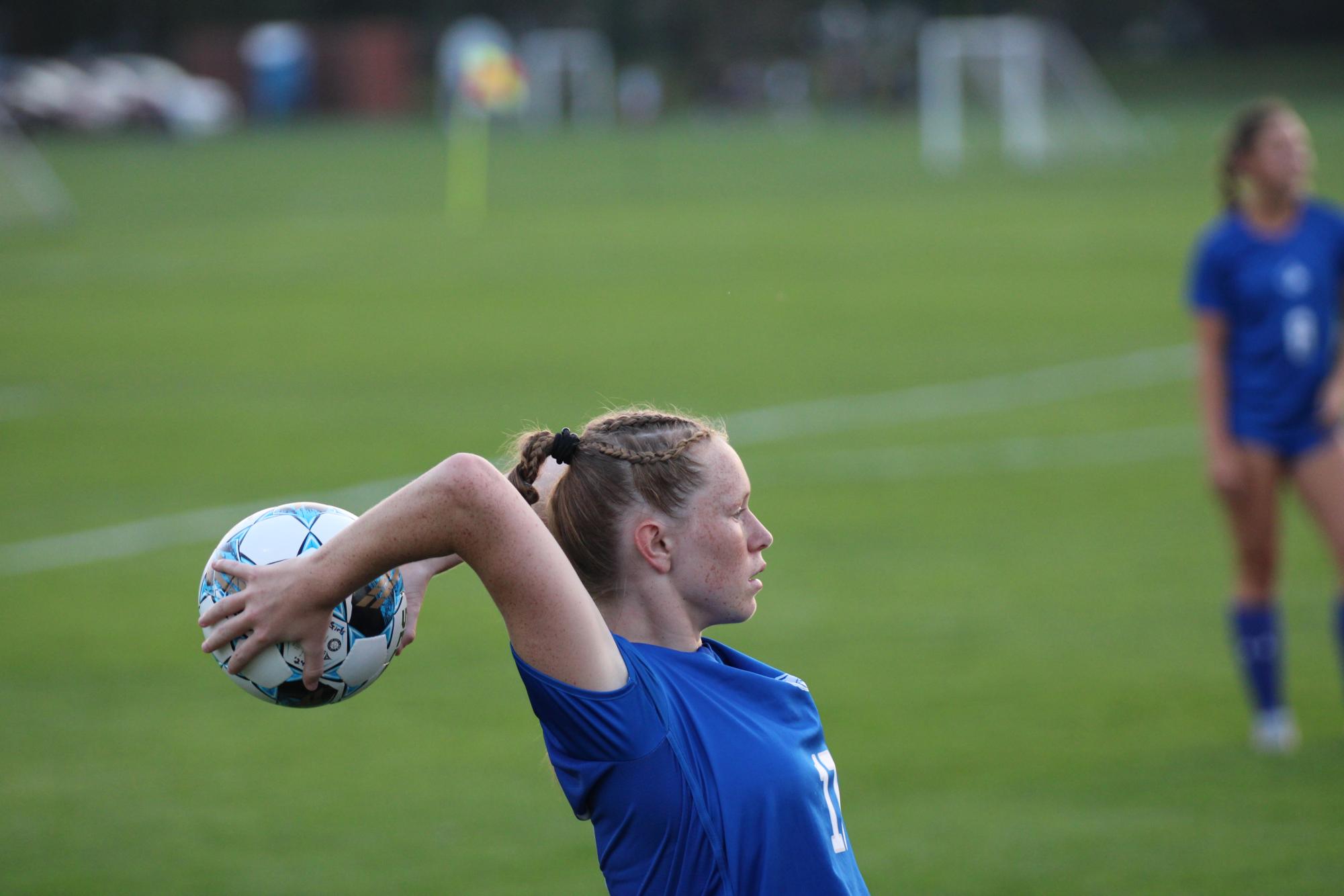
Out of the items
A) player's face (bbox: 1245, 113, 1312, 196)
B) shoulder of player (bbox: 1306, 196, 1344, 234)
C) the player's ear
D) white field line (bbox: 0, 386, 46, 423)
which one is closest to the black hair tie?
the player's ear

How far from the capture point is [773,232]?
29531 millimetres

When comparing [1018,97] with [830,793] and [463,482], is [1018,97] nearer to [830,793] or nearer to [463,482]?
[830,793]

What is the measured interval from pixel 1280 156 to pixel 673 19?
63146mm

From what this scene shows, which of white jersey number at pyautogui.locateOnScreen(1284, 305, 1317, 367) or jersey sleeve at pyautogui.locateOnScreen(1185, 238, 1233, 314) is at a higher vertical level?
jersey sleeve at pyautogui.locateOnScreen(1185, 238, 1233, 314)

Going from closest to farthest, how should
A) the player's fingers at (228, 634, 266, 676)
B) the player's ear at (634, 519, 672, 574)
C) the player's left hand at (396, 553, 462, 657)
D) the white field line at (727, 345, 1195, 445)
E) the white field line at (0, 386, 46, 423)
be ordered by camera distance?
the player's fingers at (228, 634, 266, 676), the player's ear at (634, 519, 672, 574), the player's left hand at (396, 553, 462, 657), the white field line at (727, 345, 1195, 445), the white field line at (0, 386, 46, 423)

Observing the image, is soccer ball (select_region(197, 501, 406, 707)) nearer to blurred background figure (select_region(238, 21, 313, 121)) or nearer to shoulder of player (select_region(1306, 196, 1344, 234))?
shoulder of player (select_region(1306, 196, 1344, 234))

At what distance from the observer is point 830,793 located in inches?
119

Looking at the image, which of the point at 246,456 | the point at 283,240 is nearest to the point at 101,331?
the point at 246,456

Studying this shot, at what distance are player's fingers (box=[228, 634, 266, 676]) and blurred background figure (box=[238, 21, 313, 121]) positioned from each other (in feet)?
197

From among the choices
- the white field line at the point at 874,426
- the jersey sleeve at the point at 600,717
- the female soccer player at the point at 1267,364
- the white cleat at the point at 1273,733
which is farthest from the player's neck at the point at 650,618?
the white field line at the point at 874,426

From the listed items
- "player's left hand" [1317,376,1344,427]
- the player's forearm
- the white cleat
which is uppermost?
the player's forearm

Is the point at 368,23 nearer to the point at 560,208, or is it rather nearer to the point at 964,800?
the point at 560,208

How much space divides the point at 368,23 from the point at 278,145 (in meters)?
19.1

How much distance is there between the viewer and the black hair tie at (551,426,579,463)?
116 inches
